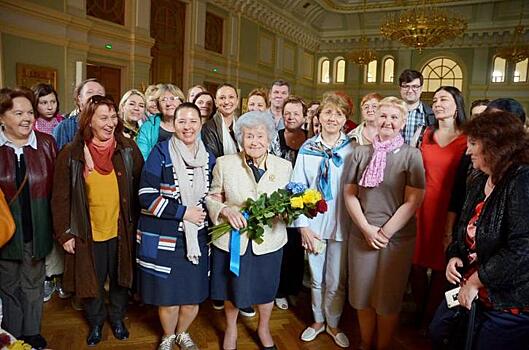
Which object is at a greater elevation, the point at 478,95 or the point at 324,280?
the point at 478,95

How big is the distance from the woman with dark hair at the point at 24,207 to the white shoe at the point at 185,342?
36.0 inches

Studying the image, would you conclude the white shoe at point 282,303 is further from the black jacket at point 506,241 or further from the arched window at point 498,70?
the arched window at point 498,70

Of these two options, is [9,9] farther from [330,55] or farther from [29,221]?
[330,55]

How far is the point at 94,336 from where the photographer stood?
290cm

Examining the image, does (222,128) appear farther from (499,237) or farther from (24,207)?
(499,237)

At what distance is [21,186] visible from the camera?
249 centimetres

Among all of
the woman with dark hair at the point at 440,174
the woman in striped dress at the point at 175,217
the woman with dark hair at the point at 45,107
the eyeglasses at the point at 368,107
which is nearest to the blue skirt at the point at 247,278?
the woman in striped dress at the point at 175,217

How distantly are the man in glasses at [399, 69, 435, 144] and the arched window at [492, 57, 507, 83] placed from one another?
1281 cm

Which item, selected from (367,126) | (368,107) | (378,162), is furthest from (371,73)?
(378,162)

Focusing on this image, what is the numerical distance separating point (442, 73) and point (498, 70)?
1.80 meters

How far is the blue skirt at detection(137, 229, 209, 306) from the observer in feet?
8.22

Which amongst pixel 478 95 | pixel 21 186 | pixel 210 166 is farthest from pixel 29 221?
pixel 478 95

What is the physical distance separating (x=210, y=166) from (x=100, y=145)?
71cm

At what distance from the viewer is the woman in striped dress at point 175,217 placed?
2477 millimetres
